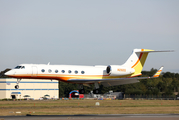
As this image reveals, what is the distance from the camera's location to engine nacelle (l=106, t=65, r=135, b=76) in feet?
124

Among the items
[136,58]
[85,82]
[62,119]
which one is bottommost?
[62,119]

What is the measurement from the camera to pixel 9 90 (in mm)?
66750

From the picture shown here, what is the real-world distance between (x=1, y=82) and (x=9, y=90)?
273 cm

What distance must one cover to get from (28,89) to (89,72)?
3541 cm

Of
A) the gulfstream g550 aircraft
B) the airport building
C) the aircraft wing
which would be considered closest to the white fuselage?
the gulfstream g550 aircraft

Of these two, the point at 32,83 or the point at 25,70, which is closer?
the point at 25,70

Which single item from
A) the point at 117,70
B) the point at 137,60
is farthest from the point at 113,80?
the point at 137,60

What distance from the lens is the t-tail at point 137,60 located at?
133ft

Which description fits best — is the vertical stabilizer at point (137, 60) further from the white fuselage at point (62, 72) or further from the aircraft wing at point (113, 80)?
the aircraft wing at point (113, 80)

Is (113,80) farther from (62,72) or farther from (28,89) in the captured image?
(28,89)

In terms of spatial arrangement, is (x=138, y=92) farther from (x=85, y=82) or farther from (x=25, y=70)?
(x=25, y=70)

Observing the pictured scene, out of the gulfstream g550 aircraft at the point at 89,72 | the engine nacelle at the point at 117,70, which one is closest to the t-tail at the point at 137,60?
the gulfstream g550 aircraft at the point at 89,72

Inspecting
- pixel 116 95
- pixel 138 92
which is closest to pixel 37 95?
pixel 116 95

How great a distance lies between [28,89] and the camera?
225 ft
